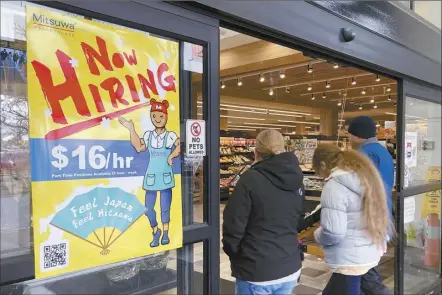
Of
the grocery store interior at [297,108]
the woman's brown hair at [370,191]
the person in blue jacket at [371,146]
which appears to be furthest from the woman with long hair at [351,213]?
the person in blue jacket at [371,146]

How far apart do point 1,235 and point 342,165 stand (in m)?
1.76

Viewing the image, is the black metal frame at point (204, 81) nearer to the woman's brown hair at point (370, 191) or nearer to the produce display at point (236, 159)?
the woman's brown hair at point (370, 191)

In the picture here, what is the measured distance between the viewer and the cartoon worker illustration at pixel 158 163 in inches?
57.0

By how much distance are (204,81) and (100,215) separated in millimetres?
755

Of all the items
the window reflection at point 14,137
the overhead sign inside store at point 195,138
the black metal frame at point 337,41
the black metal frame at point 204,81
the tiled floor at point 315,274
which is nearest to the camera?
the window reflection at point 14,137

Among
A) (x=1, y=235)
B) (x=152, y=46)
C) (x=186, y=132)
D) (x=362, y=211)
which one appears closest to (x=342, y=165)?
(x=362, y=211)

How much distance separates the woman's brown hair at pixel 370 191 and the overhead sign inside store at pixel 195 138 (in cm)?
96

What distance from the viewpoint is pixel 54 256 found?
3.94ft

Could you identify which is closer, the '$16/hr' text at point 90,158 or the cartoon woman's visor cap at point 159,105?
the '$16/hr' text at point 90,158

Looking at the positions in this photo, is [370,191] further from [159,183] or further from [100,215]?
[100,215]

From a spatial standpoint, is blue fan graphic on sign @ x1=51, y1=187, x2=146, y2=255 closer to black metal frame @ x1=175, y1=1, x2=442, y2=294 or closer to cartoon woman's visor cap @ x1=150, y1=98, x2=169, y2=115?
cartoon woman's visor cap @ x1=150, y1=98, x2=169, y2=115

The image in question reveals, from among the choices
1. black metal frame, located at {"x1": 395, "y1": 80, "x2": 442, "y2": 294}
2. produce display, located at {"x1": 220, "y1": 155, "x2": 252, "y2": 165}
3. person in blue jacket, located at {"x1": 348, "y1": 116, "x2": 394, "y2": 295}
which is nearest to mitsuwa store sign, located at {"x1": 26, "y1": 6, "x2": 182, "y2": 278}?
person in blue jacket, located at {"x1": 348, "y1": 116, "x2": 394, "y2": 295}

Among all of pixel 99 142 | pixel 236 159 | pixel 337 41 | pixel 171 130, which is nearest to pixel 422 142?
pixel 337 41

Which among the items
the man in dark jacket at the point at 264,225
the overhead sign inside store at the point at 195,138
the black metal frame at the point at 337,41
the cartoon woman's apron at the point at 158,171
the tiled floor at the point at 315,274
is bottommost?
the tiled floor at the point at 315,274
